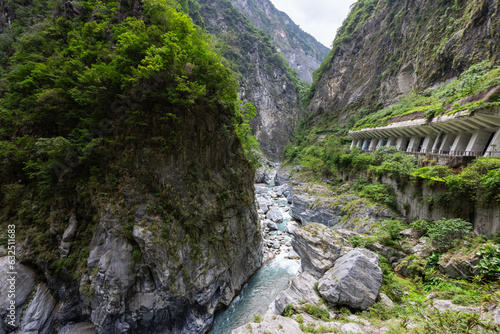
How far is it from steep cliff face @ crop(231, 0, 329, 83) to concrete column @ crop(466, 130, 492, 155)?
108875 millimetres

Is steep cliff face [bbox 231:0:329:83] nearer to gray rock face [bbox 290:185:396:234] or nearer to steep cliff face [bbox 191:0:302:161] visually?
steep cliff face [bbox 191:0:302:161]

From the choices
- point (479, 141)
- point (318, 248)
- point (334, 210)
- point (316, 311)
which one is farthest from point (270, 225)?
point (479, 141)

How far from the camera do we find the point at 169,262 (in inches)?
314

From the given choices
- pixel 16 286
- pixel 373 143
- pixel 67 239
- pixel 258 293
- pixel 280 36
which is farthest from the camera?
pixel 280 36

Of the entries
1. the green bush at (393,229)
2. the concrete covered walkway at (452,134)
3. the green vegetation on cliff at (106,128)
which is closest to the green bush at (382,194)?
the green bush at (393,229)

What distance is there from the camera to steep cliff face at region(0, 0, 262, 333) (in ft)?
24.9

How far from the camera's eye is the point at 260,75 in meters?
64.4

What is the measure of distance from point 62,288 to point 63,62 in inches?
428

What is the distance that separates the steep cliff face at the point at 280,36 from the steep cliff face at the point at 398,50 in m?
58.5

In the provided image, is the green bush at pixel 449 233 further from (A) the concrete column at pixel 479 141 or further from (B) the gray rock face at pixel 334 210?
(A) the concrete column at pixel 479 141

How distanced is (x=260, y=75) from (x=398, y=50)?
41.9 meters

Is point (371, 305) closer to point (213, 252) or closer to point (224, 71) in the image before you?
point (213, 252)

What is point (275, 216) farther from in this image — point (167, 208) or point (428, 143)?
point (428, 143)

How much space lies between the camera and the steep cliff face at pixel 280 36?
96.0m
